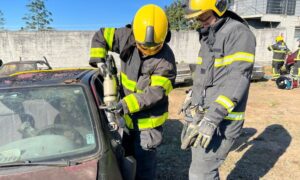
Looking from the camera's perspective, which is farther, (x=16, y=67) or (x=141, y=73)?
(x=16, y=67)

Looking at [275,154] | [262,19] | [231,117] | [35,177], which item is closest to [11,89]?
[35,177]

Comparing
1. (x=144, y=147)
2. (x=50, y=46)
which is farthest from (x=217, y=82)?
(x=50, y=46)

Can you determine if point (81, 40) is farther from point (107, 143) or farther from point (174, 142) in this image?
point (107, 143)

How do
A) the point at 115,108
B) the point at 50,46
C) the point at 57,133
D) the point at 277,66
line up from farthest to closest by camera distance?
1. the point at 50,46
2. the point at 277,66
3. the point at 115,108
4. the point at 57,133

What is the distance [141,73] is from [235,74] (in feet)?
2.93

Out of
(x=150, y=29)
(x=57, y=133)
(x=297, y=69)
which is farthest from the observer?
(x=297, y=69)

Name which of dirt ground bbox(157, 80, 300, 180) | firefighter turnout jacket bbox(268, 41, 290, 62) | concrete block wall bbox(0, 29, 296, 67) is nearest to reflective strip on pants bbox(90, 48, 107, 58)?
dirt ground bbox(157, 80, 300, 180)

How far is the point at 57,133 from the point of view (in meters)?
2.02

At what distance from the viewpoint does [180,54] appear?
15.3 metres

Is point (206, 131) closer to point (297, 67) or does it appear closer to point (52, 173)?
point (52, 173)

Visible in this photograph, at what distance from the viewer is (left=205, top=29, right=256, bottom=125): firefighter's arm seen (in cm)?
209

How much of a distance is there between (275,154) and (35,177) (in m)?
3.71

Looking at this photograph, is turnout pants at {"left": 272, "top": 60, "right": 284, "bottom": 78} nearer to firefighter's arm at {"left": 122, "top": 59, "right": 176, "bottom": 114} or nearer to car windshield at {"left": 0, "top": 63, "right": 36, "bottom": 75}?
car windshield at {"left": 0, "top": 63, "right": 36, "bottom": 75}

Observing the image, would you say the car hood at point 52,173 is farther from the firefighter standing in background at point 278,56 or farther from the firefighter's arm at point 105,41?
the firefighter standing in background at point 278,56
